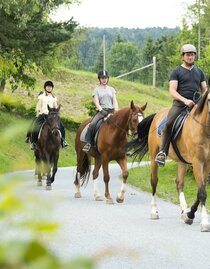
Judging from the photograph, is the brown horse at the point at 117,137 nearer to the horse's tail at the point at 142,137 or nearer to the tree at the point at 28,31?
the horse's tail at the point at 142,137

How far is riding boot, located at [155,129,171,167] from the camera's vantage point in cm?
1114

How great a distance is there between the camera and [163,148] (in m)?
11.2

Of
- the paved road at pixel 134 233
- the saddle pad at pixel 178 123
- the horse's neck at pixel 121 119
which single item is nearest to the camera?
the paved road at pixel 134 233

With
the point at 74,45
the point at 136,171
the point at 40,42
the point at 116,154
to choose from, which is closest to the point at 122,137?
the point at 116,154

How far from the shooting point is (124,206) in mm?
13406

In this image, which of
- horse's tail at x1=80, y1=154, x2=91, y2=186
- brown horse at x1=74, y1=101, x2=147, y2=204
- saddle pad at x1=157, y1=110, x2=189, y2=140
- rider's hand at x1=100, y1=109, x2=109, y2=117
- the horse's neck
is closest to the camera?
saddle pad at x1=157, y1=110, x2=189, y2=140

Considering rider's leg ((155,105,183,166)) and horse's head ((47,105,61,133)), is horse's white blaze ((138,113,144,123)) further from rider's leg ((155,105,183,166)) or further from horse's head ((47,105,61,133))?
horse's head ((47,105,61,133))

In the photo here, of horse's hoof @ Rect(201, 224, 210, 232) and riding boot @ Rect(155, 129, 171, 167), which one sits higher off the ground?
riding boot @ Rect(155, 129, 171, 167)

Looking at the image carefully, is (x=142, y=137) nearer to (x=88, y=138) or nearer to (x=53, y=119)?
(x=88, y=138)

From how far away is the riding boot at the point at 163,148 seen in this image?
11.1m

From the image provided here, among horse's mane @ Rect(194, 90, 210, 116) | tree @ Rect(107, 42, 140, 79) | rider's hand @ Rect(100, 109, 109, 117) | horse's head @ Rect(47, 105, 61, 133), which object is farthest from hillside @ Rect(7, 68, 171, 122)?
tree @ Rect(107, 42, 140, 79)

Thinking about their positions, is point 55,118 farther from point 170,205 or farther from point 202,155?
point 202,155

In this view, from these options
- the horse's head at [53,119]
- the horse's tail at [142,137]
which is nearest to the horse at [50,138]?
the horse's head at [53,119]

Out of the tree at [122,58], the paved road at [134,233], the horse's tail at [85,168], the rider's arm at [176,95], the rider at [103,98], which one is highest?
the rider's arm at [176,95]
